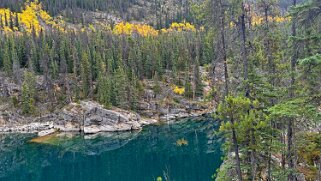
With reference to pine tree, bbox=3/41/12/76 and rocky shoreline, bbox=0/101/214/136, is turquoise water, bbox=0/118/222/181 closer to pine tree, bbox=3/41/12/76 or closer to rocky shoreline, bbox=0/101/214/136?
rocky shoreline, bbox=0/101/214/136

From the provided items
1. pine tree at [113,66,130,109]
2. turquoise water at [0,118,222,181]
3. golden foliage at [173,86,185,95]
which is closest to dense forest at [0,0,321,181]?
pine tree at [113,66,130,109]

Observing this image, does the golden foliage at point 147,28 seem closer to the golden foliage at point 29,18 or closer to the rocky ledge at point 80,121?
the golden foliage at point 29,18

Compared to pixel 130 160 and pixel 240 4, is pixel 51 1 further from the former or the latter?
pixel 240 4

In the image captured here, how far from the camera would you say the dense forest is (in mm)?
15727

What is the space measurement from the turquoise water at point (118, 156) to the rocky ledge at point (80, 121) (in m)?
2.71

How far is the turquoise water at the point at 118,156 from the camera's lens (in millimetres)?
48219

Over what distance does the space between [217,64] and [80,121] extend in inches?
2341

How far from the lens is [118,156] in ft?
192

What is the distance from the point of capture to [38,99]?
84812 mm

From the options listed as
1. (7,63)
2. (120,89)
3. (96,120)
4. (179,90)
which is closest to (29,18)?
(7,63)

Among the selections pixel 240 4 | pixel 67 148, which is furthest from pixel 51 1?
pixel 240 4

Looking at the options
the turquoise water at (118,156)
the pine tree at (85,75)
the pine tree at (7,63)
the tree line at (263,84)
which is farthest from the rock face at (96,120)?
the tree line at (263,84)

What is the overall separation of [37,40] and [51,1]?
8194cm

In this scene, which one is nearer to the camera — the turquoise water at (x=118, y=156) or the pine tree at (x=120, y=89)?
the turquoise water at (x=118, y=156)
